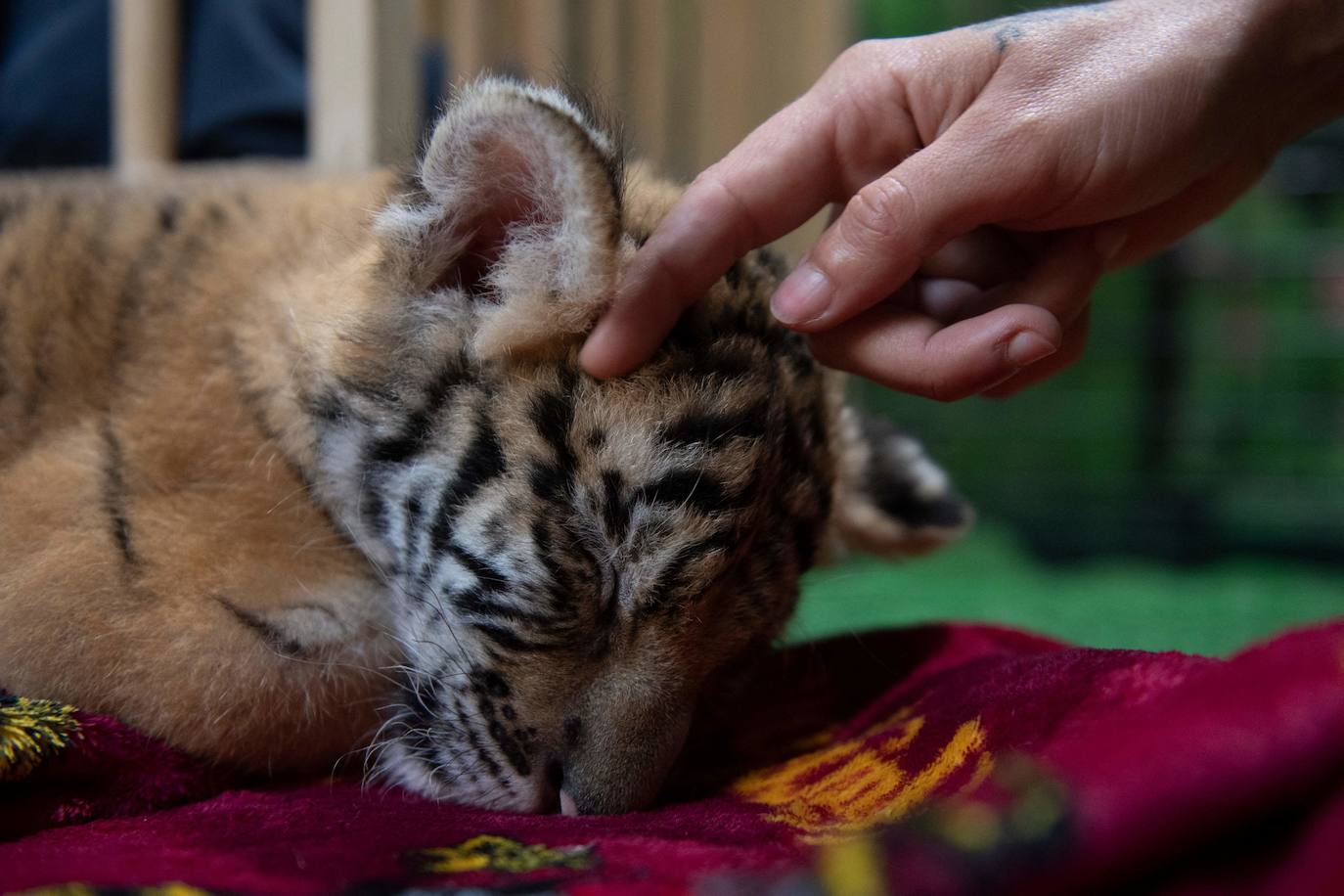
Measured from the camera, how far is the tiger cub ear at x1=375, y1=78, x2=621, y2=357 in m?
1.36

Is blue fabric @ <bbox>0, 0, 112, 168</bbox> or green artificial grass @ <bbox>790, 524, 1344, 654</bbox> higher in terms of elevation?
blue fabric @ <bbox>0, 0, 112, 168</bbox>

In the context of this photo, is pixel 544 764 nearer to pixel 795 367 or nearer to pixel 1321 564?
pixel 795 367

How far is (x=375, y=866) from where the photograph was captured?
1021 millimetres

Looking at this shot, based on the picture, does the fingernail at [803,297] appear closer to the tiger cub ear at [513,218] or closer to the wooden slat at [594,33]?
the tiger cub ear at [513,218]

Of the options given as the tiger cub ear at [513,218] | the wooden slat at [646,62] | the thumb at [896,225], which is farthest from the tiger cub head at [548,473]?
the wooden slat at [646,62]

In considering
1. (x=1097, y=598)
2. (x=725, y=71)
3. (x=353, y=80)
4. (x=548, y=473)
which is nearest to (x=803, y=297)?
(x=548, y=473)

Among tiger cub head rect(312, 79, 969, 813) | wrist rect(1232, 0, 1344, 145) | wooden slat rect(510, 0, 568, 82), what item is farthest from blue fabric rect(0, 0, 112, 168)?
wrist rect(1232, 0, 1344, 145)

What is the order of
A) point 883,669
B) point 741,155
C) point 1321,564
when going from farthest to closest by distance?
point 1321,564 → point 883,669 → point 741,155

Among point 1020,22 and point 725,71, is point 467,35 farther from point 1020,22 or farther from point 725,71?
point 1020,22

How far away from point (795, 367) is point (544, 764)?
0.66m

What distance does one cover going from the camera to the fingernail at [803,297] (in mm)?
1446

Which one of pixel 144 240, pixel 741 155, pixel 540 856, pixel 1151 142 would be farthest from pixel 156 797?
pixel 1151 142

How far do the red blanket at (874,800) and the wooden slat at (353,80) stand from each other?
1586 millimetres

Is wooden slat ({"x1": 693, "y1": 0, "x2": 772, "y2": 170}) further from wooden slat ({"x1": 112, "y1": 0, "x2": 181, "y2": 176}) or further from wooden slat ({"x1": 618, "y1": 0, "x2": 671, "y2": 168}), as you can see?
wooden slat ({"x1": 112, "y1": 0, "x2": 181, "y2": 176})
